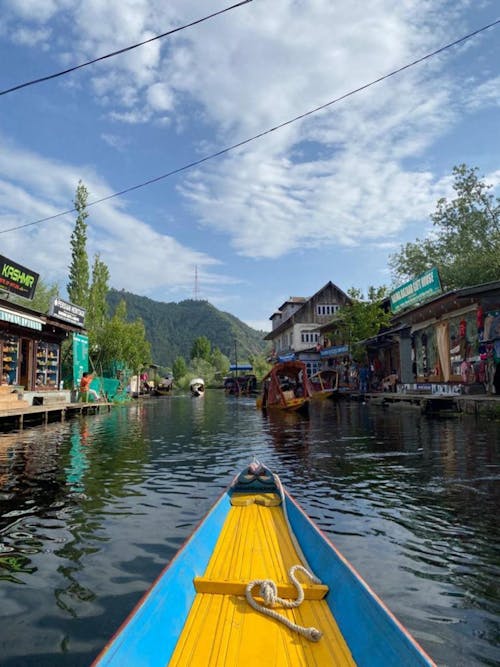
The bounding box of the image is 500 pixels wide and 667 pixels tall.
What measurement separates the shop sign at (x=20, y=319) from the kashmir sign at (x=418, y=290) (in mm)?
23775

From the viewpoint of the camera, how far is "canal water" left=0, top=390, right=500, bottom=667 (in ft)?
14.6

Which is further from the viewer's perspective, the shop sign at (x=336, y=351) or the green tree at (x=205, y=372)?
the green tree at (x=205, y=372)

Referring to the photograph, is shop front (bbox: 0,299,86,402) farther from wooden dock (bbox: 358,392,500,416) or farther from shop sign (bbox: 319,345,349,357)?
shop sign (bbox: 319,345,349,357)

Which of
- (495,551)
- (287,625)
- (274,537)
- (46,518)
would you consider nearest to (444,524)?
(495,551)

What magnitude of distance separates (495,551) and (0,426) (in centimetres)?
2163

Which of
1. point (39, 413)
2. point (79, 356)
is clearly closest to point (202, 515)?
point (39, 413)

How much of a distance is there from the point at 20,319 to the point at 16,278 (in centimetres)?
323

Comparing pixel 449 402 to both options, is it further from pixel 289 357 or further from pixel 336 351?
pixel 289 357

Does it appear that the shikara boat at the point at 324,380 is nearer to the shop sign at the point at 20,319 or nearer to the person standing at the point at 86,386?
the person standing at the point at 86,386

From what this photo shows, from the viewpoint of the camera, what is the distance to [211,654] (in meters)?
3.23

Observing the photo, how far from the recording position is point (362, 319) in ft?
132

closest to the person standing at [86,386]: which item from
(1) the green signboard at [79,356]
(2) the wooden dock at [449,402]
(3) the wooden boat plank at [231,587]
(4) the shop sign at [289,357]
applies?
(1) the green signboard at [79,356]

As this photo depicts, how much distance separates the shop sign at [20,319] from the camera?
2191cm

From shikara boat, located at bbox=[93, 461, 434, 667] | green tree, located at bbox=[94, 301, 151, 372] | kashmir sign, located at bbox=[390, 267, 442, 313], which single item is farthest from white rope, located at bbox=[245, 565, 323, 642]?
green tree, located at bbox=[94, 301, 151, 372]
